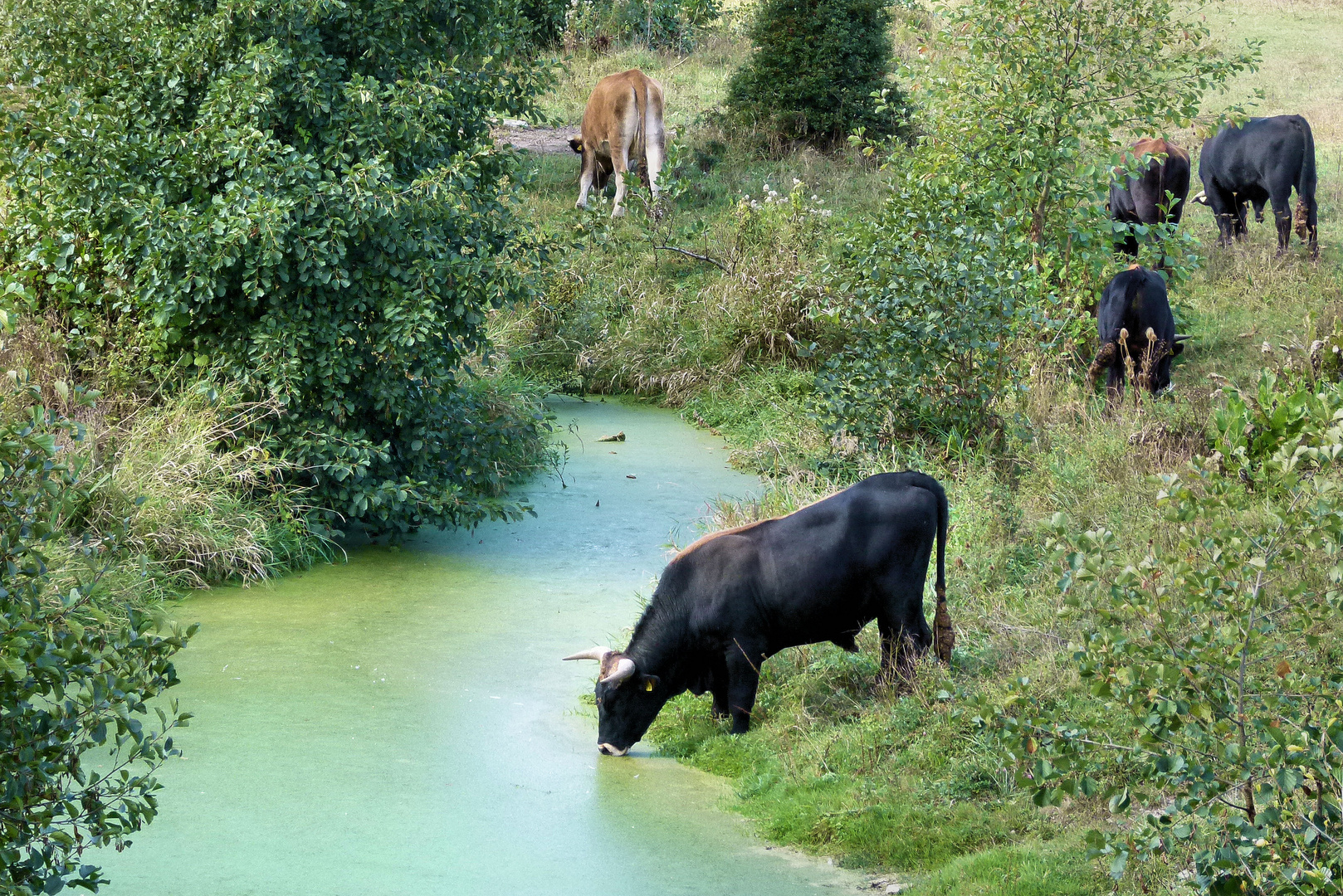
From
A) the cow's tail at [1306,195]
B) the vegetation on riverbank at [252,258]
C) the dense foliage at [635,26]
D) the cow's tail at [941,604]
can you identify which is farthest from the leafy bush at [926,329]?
the dense foliage at [635,26]

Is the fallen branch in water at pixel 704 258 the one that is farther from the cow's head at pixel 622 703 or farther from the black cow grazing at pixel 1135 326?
the cow's head at pixel 622 703

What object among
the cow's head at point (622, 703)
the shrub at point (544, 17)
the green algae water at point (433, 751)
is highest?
the shrub at point (544, 17)

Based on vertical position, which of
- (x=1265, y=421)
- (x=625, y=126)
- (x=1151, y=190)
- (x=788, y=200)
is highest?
(x=625, y=126)

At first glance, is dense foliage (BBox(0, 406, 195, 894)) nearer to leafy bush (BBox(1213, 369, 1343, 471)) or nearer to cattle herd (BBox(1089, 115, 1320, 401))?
leafy bush (BBox(1213, 369, 1343, 471))

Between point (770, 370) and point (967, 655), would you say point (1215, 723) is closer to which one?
point (967, 655)

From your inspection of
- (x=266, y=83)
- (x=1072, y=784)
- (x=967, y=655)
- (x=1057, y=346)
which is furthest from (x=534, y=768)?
(x=1057, y=346)

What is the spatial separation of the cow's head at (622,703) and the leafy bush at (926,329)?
3.68m

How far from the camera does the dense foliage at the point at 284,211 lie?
27.8 ft

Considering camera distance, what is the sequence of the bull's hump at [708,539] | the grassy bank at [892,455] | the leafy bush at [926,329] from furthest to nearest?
the leafy bush at [926,329] → the bull's hump at [708,539] → the grassy bank at [892,455]

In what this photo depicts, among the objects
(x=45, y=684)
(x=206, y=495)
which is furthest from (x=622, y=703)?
(x=206, y=495)

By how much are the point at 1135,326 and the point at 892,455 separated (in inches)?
87.2

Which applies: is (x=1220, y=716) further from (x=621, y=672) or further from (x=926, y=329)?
(x=926, y=329)

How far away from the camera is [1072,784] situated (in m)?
3.72

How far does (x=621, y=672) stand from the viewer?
627cm
